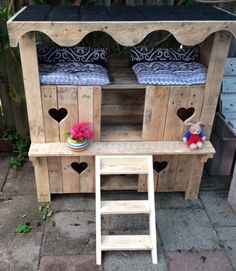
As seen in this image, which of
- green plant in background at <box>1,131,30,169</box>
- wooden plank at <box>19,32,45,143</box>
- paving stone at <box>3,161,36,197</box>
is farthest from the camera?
green plant in background at <box>1,131,30,169</box>

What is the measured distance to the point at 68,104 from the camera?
2102mm

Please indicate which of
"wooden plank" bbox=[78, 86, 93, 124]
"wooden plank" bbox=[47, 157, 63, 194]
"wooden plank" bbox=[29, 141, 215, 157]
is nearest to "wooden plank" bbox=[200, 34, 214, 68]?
"wooden plank" bbox=[29, 141, 215, 157]

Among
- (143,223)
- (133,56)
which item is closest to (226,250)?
(143,223)

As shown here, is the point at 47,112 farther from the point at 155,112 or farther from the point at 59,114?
the point at 155,112

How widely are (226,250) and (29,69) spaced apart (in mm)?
1781

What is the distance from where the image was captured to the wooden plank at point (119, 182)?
249 cm

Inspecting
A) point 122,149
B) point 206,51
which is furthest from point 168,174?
point 206,51

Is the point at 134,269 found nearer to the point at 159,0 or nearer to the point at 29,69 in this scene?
the point at 29,69

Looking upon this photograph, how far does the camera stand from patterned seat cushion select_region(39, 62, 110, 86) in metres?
2.01

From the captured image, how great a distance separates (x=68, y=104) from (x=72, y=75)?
0.65ft

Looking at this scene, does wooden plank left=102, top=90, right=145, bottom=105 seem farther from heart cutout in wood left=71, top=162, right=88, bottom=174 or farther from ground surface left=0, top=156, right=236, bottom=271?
ground surface left=0, top=156, right=236, bottom=271

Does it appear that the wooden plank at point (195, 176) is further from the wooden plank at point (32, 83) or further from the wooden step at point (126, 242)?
the wooden plank at point (32, 83)

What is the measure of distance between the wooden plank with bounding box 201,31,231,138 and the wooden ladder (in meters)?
0.51

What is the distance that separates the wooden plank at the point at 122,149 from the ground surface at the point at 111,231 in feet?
1.77
